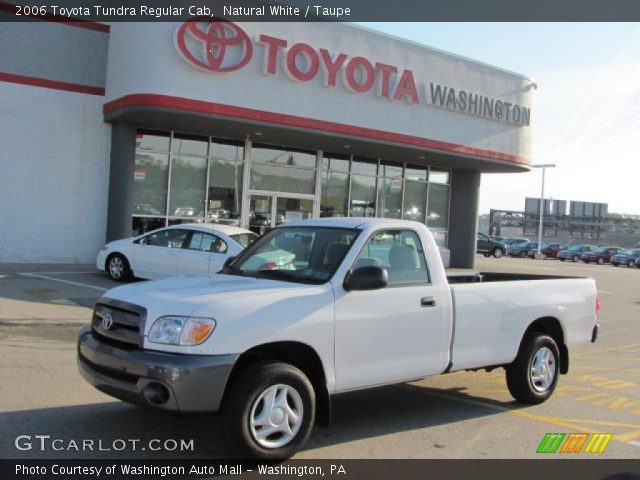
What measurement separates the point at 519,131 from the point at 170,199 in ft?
42.3

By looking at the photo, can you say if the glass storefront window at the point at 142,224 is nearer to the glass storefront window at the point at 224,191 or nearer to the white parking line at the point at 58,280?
the glass storefront window at the point at 224,191

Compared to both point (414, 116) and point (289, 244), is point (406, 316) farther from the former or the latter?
point (414, 116)

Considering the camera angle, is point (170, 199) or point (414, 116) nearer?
point (170, 199)

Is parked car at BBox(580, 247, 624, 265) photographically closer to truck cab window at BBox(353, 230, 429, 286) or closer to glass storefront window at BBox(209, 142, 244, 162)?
→ glass storefront window at BBox(209, 142, 244, 162)

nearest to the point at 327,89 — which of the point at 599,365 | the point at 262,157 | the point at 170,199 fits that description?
the point at 262,157

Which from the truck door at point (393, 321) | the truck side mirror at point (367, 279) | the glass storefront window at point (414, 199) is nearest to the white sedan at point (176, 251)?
the truck door at point (393, 321)

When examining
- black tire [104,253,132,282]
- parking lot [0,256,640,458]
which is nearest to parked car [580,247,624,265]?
black tire [104,253,132,282]

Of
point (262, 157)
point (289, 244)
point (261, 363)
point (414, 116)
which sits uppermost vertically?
point (414, 116)

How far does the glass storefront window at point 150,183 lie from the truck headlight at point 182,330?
46.7 feet

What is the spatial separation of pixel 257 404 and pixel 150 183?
14837 mm

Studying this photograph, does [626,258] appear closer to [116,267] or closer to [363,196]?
[363,196]

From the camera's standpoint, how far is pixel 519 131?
2356 centimetres

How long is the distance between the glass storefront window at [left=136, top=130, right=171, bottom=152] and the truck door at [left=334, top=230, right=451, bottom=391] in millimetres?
13780

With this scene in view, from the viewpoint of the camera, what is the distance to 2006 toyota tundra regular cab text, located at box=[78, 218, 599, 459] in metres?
4.41
